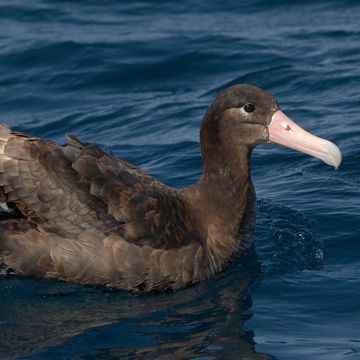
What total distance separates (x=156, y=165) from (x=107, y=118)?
5.80 feet

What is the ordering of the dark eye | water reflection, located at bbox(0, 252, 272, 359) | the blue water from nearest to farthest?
water reflection, located at bbox(0, 252, 272, 359) → the blue water → the dark eye

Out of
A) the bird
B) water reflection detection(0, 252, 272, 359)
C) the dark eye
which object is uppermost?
the dark eye

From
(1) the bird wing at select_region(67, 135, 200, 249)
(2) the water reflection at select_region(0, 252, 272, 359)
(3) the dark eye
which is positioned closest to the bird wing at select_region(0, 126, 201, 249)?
(1) the bird wing at select_region(67, 135, 200, 249)

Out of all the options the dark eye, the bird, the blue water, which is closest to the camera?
the blue water

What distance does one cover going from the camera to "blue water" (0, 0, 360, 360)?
7719 mm

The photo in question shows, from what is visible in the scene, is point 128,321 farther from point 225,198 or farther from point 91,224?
point 225,198

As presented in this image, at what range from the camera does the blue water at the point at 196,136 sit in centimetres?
772

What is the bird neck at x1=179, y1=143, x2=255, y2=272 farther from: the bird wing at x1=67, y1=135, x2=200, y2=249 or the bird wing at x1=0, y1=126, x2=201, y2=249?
the bird wing at x1=0, y1=126, x2=201, y2=249

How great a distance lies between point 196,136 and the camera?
1249cm

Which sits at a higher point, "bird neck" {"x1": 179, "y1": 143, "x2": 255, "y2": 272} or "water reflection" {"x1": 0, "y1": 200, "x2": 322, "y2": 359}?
"bird neck" {"x1": 179, "y1": 143, "x2": 255, "y2": 272}

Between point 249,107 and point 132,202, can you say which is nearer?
point 132,202

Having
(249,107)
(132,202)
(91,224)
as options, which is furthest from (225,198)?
(91,224)

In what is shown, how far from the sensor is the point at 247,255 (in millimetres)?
8953

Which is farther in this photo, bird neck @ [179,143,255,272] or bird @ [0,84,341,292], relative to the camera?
bird neck @ [179,143,255,272]
